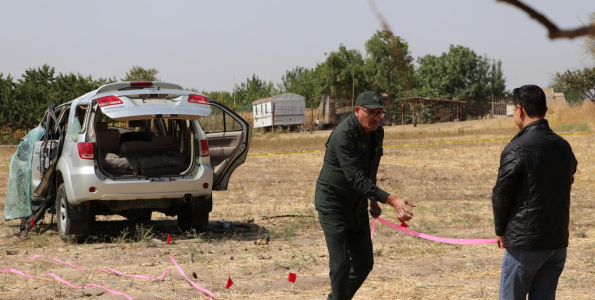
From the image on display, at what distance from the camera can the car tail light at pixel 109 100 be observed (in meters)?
8.73

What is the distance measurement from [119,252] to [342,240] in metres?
4.23

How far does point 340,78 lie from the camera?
5725 centimetres

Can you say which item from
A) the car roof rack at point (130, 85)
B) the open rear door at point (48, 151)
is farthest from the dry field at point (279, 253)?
the car roof rack at point (130, 85)

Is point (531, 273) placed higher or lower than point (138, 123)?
lower

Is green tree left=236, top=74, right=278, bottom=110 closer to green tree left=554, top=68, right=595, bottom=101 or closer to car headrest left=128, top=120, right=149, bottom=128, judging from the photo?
green tree left=554, top=68, right=595, bottom=101

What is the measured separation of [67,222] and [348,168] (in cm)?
521

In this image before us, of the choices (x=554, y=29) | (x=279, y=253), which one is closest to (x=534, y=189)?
(x=554, y=29)

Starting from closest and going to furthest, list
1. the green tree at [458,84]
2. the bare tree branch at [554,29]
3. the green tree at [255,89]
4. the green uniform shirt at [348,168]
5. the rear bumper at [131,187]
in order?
the bare tree branch at [554,29] < the green uniform shirt at [348,168] < the rear bumper at [131,187] < the green tree at [458,84] < the green tree at [255,89]

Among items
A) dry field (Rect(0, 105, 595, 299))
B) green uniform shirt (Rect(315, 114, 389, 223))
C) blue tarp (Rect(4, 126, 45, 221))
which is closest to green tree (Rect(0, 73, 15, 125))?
dry field (Rect(0, 105, 595, 299))

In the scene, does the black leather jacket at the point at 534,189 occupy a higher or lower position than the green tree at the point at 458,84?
lower

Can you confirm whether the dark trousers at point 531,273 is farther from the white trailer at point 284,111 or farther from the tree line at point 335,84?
the white trailer at point 284,111

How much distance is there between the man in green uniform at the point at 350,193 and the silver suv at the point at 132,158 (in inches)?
163

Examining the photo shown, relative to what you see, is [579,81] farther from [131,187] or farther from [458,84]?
[131,187]

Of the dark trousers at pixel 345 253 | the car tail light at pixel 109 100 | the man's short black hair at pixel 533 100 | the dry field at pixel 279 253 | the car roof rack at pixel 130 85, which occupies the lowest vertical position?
the dry field at pixel 279 253
